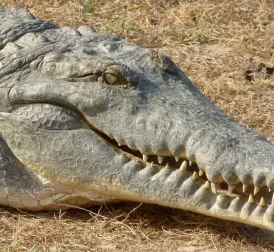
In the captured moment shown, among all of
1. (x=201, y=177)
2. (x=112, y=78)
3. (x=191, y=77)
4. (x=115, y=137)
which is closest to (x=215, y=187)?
(x=201, y=177)

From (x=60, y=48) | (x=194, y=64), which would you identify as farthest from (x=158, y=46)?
(x=60, y=48)

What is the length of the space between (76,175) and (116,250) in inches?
19.8

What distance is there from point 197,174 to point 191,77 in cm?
269

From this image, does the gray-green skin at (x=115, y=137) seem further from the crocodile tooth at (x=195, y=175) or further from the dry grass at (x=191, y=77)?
the dry grass at (x=191, y=77)

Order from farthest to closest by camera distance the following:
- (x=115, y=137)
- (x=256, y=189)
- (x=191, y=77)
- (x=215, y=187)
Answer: (x=191, y=77)
(x=115, y=137)
(x=215, y=187)
(x=256, y=189)

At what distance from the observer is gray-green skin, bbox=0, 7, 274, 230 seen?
4.43 meters

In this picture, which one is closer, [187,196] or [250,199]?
[250,199]

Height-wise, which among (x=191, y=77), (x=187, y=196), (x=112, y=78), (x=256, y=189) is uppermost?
(x=112, y=78)

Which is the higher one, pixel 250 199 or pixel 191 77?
pixel 250 199

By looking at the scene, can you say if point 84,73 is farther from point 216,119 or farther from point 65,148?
point 216,119

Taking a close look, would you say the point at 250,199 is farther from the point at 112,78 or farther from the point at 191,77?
the point at 191,77

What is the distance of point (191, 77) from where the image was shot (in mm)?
7145

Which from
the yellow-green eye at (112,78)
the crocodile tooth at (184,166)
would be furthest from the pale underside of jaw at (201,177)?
the yellow-green eye at (112,78)

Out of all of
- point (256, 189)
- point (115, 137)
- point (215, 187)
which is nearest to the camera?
point (256, 189)
